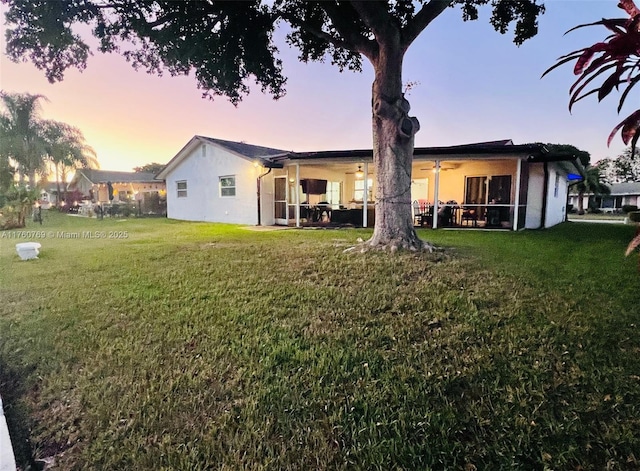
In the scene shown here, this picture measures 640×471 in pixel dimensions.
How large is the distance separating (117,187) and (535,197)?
3393 centimetres

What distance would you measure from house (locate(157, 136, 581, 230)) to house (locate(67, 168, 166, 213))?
3034mm

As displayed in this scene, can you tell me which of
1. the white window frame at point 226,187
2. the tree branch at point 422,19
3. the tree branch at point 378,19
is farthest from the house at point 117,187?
the tree branch at point 422,19

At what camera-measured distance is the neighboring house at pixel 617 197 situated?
34.7 metres

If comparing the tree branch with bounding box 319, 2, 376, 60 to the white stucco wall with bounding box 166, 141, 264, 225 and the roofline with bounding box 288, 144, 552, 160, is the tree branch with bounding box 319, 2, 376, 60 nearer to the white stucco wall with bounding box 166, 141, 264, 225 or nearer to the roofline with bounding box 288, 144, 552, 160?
the roofline with bounding box 288, 144, 552, 160

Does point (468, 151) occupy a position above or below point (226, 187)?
above

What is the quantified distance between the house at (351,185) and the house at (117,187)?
119 inches

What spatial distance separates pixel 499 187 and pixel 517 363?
43.7 ft

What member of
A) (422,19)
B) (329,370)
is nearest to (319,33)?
(422,19)

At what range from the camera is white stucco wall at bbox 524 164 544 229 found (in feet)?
39.1

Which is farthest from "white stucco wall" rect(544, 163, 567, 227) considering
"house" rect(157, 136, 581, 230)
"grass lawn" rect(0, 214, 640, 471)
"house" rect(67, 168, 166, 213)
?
"house" rect(67, 168, 166, 213)

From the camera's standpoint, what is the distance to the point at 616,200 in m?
38.5

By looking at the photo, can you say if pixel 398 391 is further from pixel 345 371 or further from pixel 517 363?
pixel 517 363

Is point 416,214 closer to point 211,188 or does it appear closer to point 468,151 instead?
point 468,151

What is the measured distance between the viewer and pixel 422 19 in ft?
21.7
